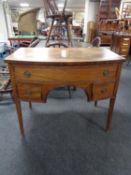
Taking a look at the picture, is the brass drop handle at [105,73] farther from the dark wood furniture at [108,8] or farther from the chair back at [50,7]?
the dark wood furniture at [108,8]

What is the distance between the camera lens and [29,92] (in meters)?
1.05

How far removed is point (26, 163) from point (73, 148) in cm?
41

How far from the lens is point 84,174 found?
0.98 metres

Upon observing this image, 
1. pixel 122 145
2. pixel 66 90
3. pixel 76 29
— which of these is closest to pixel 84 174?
pixel 122 145

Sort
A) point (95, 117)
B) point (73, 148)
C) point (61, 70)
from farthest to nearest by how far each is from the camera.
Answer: point (95, 117)
point (73, 148)
point (61, 70)

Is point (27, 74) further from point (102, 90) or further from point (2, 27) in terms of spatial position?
point (2, 27)

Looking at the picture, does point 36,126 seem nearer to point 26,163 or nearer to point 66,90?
point 26,163

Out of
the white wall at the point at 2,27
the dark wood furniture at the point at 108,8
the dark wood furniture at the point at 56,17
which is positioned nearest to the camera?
the dark wood furniture at the point at 56,17

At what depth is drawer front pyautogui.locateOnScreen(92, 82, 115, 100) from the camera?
1064 mm

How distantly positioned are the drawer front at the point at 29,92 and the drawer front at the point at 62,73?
5 centimetres

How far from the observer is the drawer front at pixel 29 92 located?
1027 mm

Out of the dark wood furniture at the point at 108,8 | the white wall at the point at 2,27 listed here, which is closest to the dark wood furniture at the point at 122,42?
the dark wood furniture at the point at 108,8

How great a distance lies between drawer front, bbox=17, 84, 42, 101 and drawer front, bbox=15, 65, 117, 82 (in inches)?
2.1

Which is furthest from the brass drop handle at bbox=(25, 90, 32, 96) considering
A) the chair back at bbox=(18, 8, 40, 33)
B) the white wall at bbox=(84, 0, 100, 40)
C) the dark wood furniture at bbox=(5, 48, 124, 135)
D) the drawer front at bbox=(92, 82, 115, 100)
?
the white wall at bbox=(84, 0, 100, 40)
